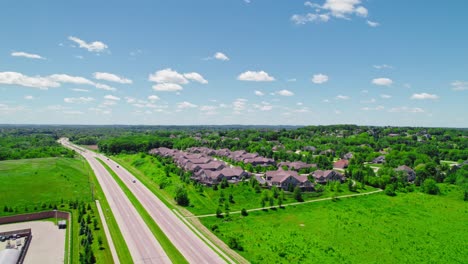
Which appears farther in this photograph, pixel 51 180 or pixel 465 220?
pixel 51 180

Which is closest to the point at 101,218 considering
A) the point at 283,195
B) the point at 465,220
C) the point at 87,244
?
the point at 87,244

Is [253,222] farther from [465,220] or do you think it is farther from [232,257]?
[465,220]

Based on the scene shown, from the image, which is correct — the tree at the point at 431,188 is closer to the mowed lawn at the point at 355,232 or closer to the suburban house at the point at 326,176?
the mowed lawn at the point at 355,232

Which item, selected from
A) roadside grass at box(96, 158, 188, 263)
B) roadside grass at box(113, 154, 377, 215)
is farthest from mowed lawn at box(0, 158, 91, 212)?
roadside grass at box(113, 154, 377, 215)

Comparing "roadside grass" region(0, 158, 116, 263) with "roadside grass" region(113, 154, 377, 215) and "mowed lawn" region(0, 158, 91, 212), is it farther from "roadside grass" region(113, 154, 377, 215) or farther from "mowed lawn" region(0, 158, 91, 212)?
"roadside grass" region(113, 154, 377, 215)

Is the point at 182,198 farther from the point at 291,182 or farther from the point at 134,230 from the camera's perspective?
the point at 291,182

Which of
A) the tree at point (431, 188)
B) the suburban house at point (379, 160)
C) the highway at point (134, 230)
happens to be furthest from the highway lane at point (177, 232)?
the suburban house at point (379, 160)
